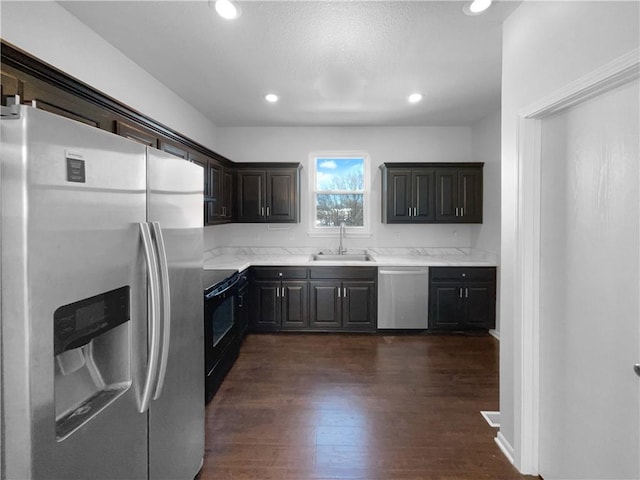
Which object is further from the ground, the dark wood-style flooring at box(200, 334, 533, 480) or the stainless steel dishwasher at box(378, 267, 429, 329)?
the stainless steel dishwasher at box(378, 267, 429, 329)

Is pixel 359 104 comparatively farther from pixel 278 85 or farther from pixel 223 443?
pixel 223 443

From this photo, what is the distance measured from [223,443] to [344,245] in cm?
318

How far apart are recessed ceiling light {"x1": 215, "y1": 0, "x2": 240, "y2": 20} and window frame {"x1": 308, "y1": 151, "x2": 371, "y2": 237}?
9.22 ft

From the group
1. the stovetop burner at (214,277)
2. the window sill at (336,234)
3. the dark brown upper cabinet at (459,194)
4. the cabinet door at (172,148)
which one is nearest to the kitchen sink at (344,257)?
the window sill at (336,234)

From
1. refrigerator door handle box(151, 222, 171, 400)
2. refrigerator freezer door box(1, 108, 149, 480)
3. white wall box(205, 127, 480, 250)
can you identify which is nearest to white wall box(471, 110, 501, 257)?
white wall box(205, 127, 480, 250)

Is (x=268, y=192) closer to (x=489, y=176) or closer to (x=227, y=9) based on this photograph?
(x=227, y=9)

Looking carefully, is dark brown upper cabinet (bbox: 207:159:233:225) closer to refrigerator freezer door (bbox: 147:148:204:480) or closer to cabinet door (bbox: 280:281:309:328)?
cabinet door (bbox: 280:281:309:328)

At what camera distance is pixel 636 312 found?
52.3 inches

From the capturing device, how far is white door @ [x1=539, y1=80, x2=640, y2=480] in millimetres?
1360

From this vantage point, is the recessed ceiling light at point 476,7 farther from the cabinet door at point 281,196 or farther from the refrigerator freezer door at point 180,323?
the cabinet door at point 281,196

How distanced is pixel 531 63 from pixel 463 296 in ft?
9.70

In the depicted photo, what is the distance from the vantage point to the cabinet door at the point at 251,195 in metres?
4.55

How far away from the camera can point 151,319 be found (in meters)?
1.27

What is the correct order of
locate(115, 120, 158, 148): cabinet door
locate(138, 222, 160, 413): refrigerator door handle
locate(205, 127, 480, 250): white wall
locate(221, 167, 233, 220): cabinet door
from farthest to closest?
locate(205, 127, 480, 250): white wall → locate(221, 167, 233, 220): cabinet door → locate(115, 120, 158, 148): cabinet door → locate(138, 222, 160, 413): refrigerator door handle
